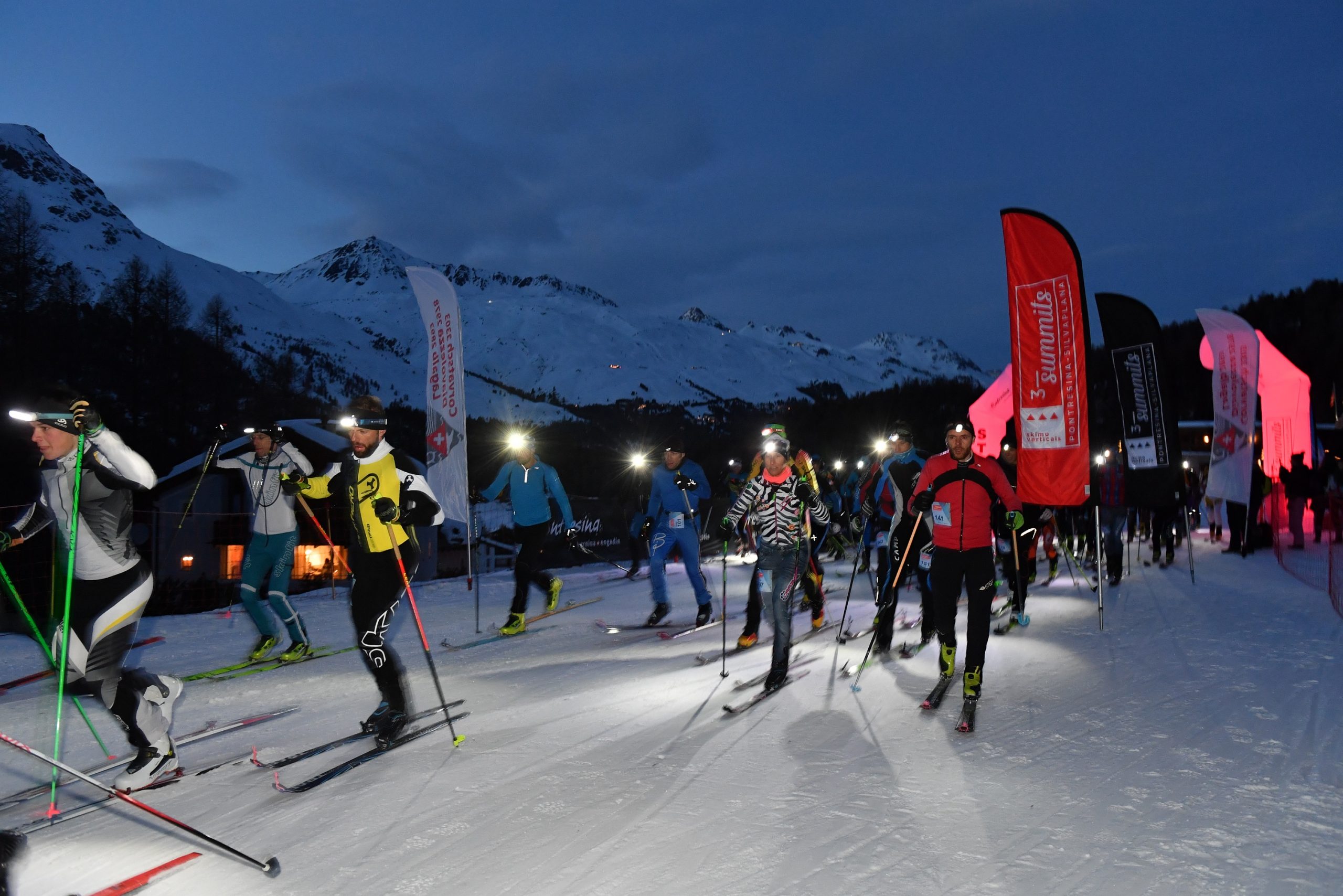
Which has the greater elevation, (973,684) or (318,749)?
→ (973,684)

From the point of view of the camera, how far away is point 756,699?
17.8ft

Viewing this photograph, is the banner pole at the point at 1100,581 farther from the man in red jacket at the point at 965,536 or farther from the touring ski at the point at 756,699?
the touring ski at the point at 756,699

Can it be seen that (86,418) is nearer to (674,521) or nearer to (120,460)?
(120,460)

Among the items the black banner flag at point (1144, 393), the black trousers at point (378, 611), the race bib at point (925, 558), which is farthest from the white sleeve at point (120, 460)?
the black banner flag at point (1144, 393)

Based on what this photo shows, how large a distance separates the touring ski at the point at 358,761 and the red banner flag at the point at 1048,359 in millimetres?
5680

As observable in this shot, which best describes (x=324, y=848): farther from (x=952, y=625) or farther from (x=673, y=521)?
(x=673, y=521)

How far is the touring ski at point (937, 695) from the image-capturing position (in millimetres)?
5176

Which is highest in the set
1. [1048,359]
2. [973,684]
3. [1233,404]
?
[1048,359]

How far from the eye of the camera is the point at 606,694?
5699 millimetres

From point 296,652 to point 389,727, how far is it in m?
2.93

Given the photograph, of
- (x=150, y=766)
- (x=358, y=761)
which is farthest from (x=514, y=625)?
(x=150, y=766)

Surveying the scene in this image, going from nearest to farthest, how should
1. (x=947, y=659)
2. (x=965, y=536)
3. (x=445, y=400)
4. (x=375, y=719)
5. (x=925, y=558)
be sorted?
(x=375, y=719) → (x=965, y=536) → (x=947, y=659) → (x=925, y=558) → (x=445, y=400)

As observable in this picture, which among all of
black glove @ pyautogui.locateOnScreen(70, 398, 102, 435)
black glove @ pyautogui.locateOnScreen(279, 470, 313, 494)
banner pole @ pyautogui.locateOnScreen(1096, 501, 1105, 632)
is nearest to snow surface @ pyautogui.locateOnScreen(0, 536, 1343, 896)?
banner pole @ pyautogui.locateOnScreen(1096, 501, 1105, 632)

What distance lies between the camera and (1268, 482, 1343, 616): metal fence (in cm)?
1012
